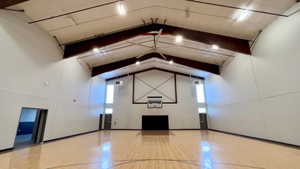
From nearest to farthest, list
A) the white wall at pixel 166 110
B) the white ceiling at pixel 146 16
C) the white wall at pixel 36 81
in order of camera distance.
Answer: the white wall at pixel 36 81, the white ceiling at pixel 146 16, the white wall at pixel 166 110

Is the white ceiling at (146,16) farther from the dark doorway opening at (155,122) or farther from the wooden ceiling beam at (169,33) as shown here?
the dark doorway opening at (155,122)

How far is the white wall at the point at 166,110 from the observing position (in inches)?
468

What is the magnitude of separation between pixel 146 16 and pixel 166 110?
26.9 ft

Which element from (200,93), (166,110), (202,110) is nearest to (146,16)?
(166,110)

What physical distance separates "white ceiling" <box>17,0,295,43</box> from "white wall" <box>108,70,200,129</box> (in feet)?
22.3

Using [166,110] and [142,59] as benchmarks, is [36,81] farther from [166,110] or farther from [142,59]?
[166,110]

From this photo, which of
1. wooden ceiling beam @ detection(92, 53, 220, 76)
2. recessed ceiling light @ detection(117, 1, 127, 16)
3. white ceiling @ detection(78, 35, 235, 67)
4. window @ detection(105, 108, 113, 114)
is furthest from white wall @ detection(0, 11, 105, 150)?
window @ detection(105, 108, 113, 114)

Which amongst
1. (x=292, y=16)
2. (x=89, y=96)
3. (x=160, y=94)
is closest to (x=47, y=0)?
(x=89, y=96)

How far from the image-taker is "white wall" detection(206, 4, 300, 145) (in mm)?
4164

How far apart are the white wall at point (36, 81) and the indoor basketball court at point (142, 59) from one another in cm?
3

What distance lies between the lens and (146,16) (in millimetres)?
5902

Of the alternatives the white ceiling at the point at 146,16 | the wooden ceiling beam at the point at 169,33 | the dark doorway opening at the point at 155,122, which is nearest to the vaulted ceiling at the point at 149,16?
the white ceiling at the point at 146,16

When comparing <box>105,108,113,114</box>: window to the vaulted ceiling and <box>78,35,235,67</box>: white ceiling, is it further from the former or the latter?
the vaulted ceiling

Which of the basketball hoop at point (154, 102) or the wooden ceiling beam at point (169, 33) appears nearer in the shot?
A: the wooden ceiling beam at point (169, 33)
